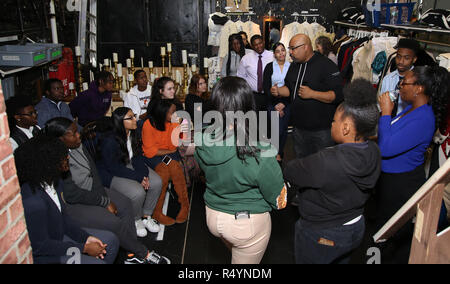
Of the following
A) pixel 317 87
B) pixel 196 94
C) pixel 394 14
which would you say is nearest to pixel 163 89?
pixel 196 94

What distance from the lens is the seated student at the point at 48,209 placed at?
6.13ft

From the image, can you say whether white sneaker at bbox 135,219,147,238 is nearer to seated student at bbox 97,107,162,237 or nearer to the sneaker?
seated student at bbox 97,107,162,237

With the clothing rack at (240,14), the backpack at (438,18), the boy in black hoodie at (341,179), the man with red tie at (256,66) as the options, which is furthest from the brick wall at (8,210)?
the clothing rack at (240,14)

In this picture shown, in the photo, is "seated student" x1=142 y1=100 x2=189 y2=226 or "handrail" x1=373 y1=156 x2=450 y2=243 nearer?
"handrail" x1=373 y1=156 x2=450 y2=243

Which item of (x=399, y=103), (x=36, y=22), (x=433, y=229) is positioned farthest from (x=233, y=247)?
(x=36, y=22)

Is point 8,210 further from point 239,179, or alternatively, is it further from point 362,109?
point 362,109

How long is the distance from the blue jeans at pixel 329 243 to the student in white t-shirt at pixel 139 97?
114 inches

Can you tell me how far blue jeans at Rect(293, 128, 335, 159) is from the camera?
3.13m

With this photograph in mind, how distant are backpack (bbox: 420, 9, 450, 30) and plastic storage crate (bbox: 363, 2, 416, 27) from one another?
2.48ft

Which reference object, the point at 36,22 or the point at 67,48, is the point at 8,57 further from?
the point at 67,48

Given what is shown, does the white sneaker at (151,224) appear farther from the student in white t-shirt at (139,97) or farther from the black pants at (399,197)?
the black pants at (399,197)

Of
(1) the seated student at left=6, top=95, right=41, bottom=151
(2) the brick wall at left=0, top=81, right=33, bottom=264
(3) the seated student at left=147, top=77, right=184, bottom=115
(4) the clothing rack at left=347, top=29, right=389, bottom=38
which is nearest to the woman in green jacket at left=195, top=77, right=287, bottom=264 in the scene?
(2) the brick wall at left=0, top=81, right=33, bottom=264

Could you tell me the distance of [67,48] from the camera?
5.30m

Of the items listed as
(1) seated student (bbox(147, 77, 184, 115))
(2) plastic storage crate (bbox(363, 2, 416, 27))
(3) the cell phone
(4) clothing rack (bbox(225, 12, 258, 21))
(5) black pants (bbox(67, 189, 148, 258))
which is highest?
(4) clothing rack (bbox(225, 12, 258, 21))
